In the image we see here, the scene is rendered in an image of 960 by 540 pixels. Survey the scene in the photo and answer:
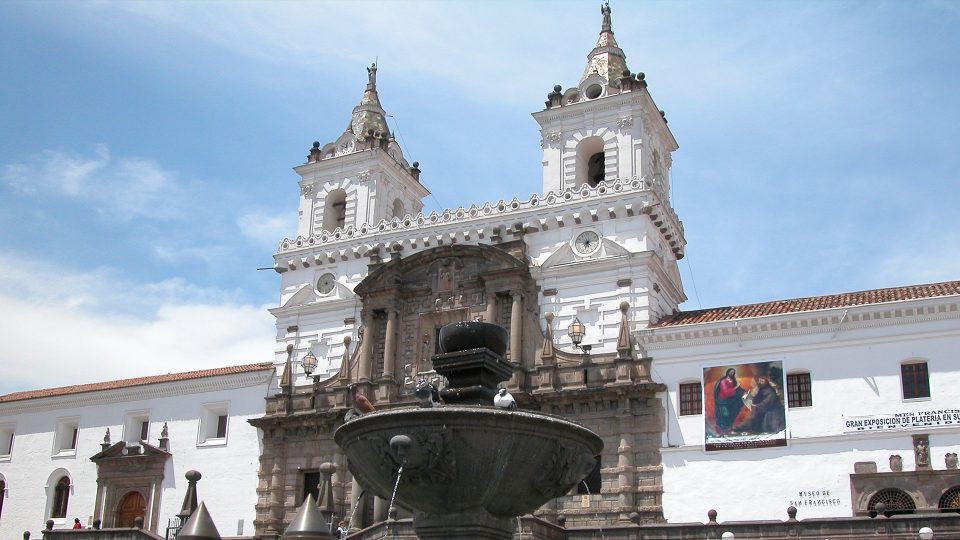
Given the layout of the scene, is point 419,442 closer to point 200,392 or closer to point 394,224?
point 394,224

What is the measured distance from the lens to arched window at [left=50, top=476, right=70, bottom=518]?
40.5 meters

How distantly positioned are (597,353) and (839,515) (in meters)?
8.97

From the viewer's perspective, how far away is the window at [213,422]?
3856 cm

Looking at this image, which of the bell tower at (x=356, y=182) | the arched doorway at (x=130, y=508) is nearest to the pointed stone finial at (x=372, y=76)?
the bell tower at (x=356, y=182)

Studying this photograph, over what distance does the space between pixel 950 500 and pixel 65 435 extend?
111 feet

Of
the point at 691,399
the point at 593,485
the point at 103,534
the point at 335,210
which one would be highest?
the point at 335,210

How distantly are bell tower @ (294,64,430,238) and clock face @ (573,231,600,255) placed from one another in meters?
9.15

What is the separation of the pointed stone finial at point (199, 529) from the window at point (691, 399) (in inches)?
640

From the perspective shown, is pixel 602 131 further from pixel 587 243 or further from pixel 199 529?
pixel 199 529

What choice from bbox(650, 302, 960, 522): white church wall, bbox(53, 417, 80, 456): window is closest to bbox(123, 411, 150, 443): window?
bbox(53, 417, 80, 456): window

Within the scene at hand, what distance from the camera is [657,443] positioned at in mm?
30469

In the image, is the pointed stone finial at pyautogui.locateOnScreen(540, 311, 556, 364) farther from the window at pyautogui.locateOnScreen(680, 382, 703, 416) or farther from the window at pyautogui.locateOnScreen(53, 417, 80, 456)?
the window at pyautogui.locateOnScreen(53, 417, 80, 456)

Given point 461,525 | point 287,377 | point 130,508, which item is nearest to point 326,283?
point 287,377

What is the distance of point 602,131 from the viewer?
36250 mm
